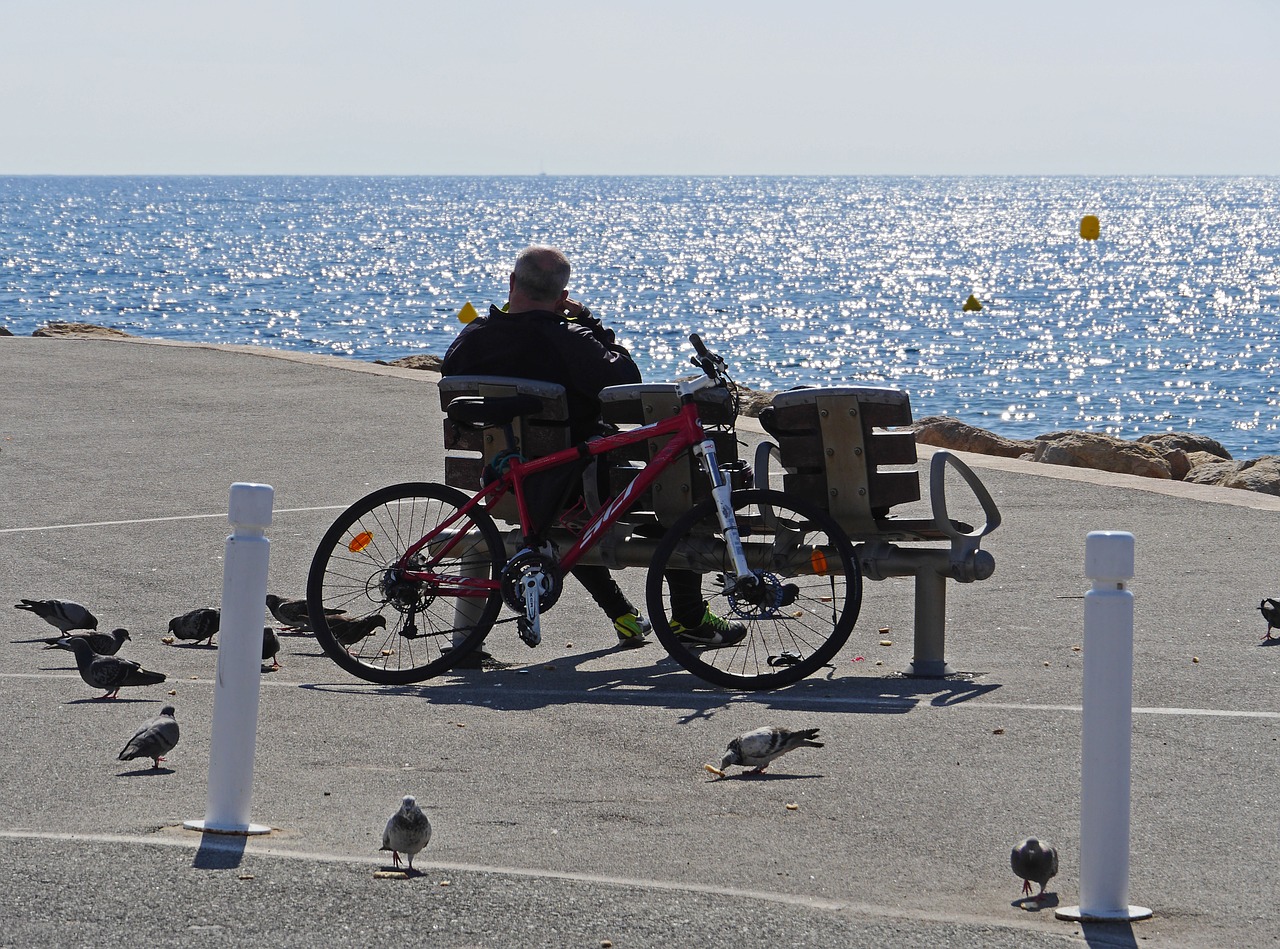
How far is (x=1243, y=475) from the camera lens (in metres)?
13.5

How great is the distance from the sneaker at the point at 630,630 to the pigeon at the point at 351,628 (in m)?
1.06

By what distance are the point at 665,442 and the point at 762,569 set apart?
0.64m

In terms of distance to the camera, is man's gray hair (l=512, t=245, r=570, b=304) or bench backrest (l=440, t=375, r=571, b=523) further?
man's gray hair (l=512, t=245, r=570, b=304)

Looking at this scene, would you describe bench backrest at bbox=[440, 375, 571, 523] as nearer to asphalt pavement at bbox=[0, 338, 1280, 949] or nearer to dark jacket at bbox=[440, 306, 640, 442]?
dark jacket at bbox=[440, 306, 640, 442]

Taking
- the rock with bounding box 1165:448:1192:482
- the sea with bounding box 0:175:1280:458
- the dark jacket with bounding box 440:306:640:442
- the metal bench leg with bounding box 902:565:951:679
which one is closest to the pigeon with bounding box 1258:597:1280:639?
the metal bench leg with bounding box 902:565:951:679

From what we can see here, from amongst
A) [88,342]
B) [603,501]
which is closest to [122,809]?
[603,501]

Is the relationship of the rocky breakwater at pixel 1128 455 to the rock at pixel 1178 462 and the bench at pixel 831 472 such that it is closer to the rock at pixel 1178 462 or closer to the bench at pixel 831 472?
the rock at pixel 1178 462

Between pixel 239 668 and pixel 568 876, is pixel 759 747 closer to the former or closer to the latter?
pixel 568 876

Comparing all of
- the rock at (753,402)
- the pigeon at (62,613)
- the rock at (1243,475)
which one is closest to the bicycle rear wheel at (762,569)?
the pigeon at (62,613)

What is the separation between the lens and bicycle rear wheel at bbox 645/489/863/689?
6.32 metres

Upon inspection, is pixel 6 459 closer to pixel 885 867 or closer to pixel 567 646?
pixel 567 646

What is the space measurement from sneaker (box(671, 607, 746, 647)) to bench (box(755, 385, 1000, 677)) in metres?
0.60

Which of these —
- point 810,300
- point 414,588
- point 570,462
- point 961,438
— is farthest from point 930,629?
point 810,300

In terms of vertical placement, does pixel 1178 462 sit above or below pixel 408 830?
below
